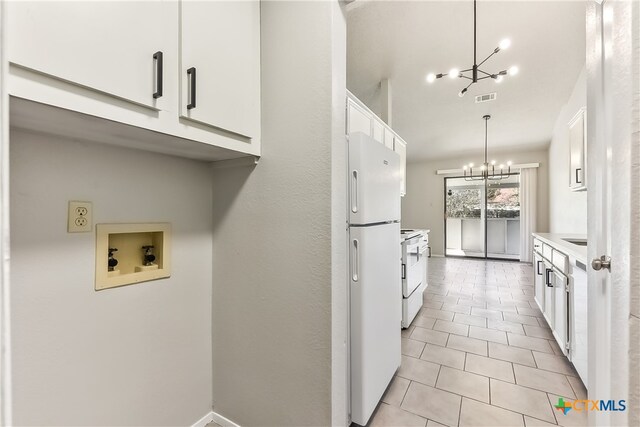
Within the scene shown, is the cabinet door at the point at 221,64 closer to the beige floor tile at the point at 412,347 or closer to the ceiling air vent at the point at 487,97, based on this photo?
the beige floor tile at the point at 412,347

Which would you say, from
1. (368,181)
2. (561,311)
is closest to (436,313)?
(561,311)

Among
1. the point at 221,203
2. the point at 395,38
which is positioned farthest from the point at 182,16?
the point at 395,38

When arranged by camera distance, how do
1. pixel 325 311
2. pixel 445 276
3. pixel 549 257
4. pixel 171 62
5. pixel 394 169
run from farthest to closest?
pixel 445 276
pixel 549 257
pixel 394 169
pixel 325 311
pixel 171 62

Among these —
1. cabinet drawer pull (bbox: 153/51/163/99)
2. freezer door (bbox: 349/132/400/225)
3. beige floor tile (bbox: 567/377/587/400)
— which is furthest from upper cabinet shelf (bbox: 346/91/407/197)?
beige floor tile (bbox: 567/377/587/400)

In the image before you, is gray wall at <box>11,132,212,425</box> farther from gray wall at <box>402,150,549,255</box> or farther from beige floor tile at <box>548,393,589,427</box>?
gray wall at <box>402,150,549,255</box>

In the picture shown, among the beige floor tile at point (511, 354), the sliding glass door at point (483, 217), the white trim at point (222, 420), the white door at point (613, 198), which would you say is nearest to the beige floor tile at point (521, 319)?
the beige floor tile at point (511, 354)

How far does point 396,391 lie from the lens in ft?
6.25

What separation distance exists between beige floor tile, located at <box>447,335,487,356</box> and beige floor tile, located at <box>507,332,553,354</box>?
28 cm

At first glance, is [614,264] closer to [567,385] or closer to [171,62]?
[171,62]

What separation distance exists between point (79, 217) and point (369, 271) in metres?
1.34

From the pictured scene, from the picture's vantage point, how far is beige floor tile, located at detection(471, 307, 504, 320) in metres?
3.21

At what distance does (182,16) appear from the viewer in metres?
1.01

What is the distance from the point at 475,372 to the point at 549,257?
1351 mm

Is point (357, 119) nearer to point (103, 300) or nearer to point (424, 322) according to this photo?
point (103, 300)
